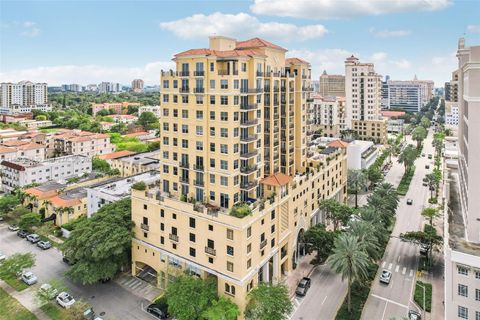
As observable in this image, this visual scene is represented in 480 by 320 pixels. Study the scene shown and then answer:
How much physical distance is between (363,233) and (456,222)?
1039 centimetres

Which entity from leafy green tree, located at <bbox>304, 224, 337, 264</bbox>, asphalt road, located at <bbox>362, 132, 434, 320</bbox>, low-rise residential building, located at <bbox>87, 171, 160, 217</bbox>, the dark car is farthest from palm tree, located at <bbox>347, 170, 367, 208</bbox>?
the dark car

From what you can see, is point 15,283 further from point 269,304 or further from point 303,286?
point 303,286

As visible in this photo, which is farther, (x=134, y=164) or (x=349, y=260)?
(x=134, y=164)

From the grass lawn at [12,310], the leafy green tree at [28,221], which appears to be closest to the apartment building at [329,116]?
the leafy green tree at [28,221]

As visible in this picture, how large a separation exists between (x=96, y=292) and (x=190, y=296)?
14888 millimetres

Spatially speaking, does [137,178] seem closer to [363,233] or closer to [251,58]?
[251,58]

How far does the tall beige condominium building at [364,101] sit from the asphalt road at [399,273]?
65.6m

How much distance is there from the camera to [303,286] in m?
45.2

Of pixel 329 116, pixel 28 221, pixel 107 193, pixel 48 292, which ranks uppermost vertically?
pixel 329 116

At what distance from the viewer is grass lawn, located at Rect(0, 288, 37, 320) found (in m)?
41.0

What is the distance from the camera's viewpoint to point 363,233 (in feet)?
149

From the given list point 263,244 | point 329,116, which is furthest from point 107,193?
point 329,116

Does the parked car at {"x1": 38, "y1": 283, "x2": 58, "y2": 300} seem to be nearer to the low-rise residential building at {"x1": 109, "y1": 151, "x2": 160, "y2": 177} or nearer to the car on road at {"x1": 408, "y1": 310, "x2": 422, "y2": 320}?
the car on road at {"x1": 408, "y1": 310, "x2": 422, "y2": 320}

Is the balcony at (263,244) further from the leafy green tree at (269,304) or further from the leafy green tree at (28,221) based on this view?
the leafy green tree at (28,221)
